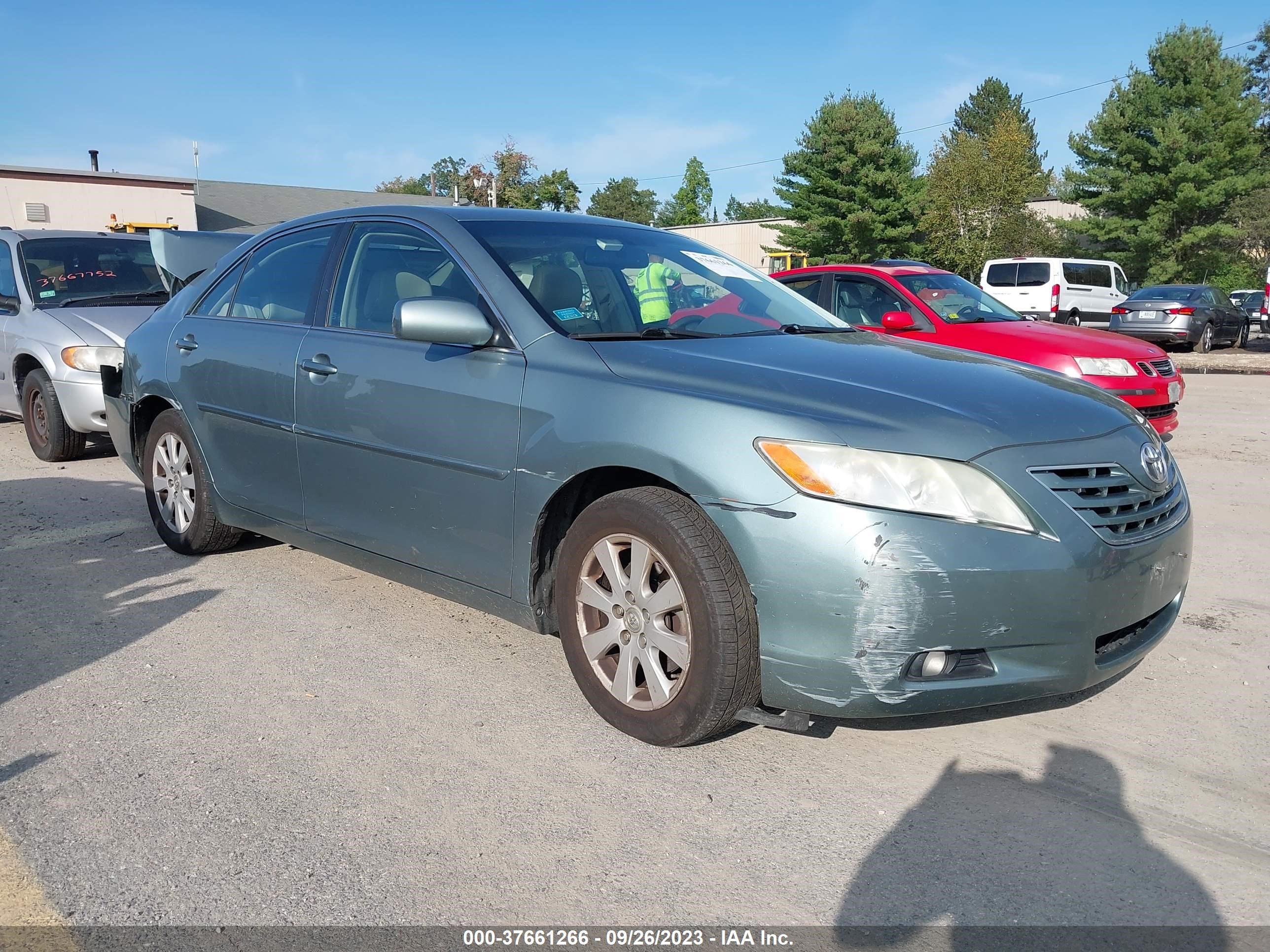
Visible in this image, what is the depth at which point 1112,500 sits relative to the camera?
10.1 ft

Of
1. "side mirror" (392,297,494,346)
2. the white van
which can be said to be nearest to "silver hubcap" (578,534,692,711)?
"side mirror" (392,297,494,346)

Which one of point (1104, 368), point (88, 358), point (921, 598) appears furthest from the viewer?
point (1104, 368)

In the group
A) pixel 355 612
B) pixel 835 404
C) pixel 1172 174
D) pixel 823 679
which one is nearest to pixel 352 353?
pixel 355 612

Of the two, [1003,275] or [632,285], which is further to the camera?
[1003,275]

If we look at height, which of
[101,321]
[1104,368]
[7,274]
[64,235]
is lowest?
[1104,368]

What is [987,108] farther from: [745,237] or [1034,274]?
[1034,274]

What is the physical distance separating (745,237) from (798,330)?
55.5 meters

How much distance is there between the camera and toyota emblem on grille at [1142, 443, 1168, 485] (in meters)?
3.30

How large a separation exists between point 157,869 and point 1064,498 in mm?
2539

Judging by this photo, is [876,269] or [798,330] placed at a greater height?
[876,269]

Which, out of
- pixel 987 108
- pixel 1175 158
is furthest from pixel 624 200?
pixel 1175 158

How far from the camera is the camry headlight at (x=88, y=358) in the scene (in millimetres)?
7738

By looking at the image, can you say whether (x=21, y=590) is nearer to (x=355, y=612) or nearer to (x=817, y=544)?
(x=355, y=612)

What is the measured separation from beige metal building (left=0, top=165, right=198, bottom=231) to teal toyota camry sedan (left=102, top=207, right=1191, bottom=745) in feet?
113
